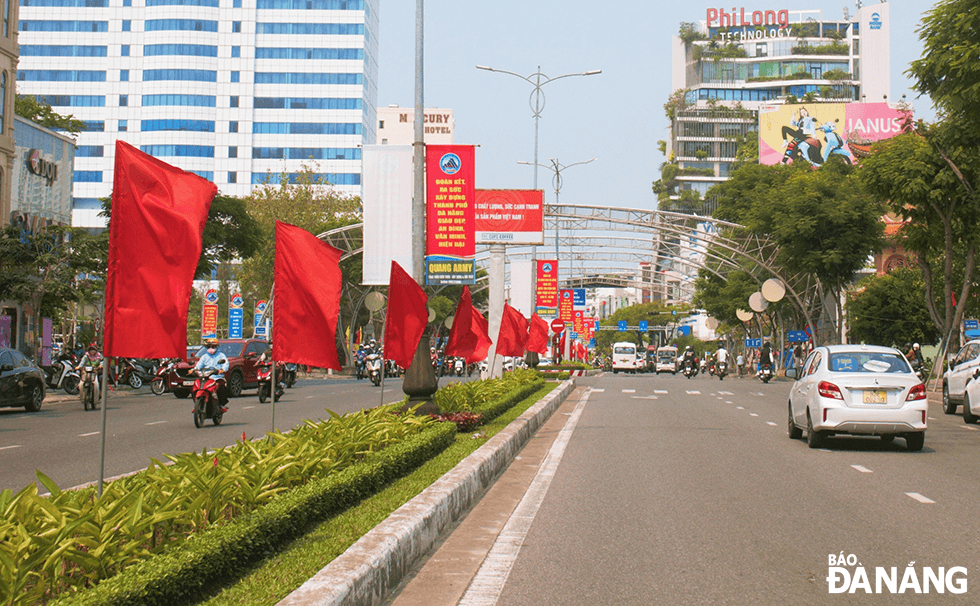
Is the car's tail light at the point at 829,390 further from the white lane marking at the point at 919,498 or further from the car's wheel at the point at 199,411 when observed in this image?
the car's wheel at the point at 199,411

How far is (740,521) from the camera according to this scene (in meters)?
8.50

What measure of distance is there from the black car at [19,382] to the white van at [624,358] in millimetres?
64516

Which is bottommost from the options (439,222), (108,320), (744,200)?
(108,320)

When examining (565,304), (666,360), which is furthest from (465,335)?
(666,360)

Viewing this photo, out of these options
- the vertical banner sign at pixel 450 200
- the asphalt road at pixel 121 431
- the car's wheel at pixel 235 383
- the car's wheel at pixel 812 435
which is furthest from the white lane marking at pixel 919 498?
the car's wheel at pixel 235 383

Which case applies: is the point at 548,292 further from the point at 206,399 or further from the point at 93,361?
the point at 206,399

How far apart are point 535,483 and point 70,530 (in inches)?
264

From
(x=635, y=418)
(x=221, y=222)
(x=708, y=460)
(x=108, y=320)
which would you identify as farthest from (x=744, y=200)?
(x=108, y=320)

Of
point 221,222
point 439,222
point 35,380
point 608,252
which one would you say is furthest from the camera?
point 608,252

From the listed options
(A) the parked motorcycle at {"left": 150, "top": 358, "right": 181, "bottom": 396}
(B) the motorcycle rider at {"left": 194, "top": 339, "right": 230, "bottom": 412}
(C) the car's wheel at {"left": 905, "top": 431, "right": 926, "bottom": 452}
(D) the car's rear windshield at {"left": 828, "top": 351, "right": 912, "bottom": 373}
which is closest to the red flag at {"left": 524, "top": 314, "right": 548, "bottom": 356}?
(A) the parked motorcycle at {"left": 150, "top": 358, "right": 181, "bottom": 396}

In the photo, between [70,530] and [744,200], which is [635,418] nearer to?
[70,530]

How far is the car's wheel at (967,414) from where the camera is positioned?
20.0 meters

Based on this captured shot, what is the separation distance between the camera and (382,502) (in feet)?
26.1

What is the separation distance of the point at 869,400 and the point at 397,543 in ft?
31.4
